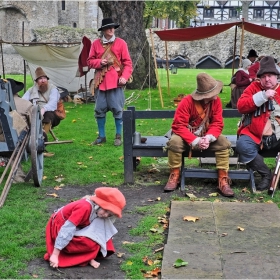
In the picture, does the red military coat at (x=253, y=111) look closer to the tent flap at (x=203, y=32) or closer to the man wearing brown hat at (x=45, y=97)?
the man wearing brown hat at (x=45, y=97)

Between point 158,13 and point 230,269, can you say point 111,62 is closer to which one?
point 230,269

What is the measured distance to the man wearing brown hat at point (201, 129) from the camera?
620 centimetres

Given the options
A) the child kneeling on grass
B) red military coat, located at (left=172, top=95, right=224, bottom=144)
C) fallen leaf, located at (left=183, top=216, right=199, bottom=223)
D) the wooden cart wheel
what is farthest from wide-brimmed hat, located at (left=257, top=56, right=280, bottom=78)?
the child kneeling on grass

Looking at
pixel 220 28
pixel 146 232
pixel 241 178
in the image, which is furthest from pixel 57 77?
pixel 146 232

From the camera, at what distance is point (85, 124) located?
12258 mm

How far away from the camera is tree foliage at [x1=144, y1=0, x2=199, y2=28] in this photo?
5016 cm

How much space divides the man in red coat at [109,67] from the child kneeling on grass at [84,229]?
185 inches

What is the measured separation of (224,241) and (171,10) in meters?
48.7

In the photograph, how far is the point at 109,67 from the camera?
8828 millimetres

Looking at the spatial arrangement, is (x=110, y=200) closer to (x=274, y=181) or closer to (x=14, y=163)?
(x=14, y=163)

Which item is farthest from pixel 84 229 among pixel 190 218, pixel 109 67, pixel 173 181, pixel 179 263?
pixel 109 67

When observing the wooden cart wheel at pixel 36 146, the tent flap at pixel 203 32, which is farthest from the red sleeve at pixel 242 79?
the wooden cart wheel at pixel 36 146

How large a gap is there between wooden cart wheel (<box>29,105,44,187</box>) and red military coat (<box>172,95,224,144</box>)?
1.55 meters

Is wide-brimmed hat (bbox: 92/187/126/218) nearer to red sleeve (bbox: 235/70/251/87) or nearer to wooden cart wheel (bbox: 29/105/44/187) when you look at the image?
Answer: wooden cart wheel (bbox: 29/105/44/187)
